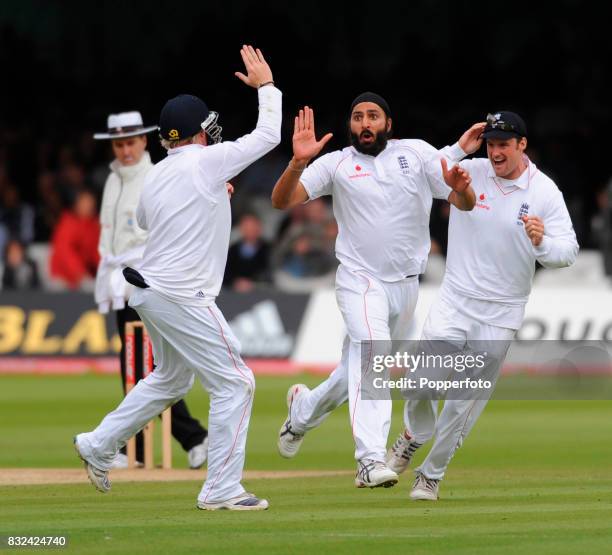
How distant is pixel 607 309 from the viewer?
61.6 ft

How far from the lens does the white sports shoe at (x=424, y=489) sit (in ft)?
31.0

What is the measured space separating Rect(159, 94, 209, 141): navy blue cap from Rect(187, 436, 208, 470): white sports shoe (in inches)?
132

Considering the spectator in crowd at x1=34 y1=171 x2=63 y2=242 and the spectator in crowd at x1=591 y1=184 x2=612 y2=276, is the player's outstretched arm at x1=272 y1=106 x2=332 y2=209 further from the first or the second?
the spectator in crowd at x1=34 y1=171 x2=63 y2=242

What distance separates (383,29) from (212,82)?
3.19 meters

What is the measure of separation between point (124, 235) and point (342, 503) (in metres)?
3.62

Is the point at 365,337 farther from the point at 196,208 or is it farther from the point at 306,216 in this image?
the point at 306,216

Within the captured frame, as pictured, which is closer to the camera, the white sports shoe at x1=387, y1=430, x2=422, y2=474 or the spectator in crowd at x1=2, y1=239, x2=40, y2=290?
the white sports shoe at x1=387, y1=430, x2=422, y2=474

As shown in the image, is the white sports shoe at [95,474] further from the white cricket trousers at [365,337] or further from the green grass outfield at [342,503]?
the white cricket trousers at [365,337]

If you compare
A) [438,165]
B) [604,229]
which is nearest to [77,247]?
[604,229]

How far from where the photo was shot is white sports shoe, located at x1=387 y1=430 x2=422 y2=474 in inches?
413

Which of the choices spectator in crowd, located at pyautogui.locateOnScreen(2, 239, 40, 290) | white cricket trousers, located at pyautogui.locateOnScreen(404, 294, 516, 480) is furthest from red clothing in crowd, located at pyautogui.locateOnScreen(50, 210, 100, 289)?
white cricket trousers, located at pyautogui.locateOnScreen(404, 294, 516, 480)

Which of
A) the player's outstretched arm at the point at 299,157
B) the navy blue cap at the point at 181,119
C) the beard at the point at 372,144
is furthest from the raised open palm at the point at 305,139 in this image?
the beard at the point at 372,144

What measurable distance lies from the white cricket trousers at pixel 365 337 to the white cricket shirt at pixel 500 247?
1.79 ft

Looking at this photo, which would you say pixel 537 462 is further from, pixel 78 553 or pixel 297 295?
pixel 297 295
